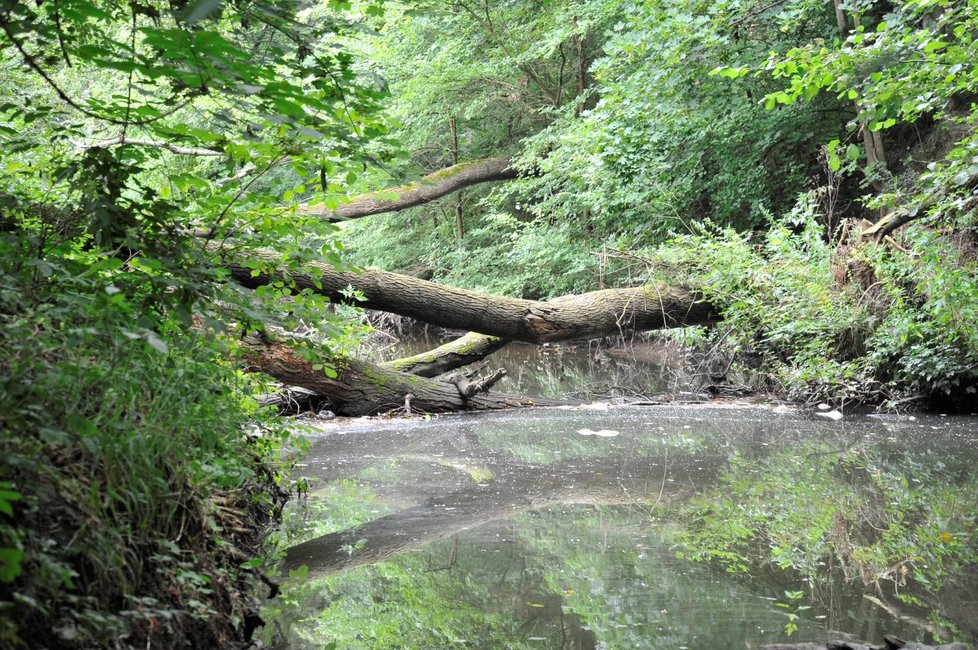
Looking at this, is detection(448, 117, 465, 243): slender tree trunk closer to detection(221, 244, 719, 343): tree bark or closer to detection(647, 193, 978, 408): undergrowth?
detection(647, 193, 978, 408): undergrowth

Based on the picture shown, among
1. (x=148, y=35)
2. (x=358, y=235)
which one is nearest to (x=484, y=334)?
(x=148, y=35)

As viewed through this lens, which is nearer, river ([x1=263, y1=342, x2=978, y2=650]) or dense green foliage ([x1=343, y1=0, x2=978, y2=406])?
river ([x1=263, y1=342, x2=978, y2=650])

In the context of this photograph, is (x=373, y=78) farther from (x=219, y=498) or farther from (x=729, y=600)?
(x=729, y=600)

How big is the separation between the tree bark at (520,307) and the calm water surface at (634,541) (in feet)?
5.68

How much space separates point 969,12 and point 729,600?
4.38 m

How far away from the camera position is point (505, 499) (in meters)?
4.79

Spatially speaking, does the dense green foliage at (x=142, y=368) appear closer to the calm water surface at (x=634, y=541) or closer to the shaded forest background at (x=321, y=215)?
the shaded forest background at (x=321, y=215)

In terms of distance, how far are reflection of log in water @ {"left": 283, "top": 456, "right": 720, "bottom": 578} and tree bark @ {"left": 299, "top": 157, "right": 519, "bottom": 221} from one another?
802cm

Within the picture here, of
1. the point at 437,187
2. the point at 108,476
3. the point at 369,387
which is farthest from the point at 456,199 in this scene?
the point at 108,476

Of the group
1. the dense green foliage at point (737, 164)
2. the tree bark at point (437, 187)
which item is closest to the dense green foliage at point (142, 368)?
the dense green foliage at point (737, 164)

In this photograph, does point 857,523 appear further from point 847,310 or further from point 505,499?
point 847,310

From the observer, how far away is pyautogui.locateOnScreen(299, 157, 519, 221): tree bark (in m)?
13.2

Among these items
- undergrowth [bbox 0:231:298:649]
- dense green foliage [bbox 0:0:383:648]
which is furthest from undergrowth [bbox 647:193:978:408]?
undergrowth [bbox 0:231:298:649]

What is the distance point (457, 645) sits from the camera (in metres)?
2.84
